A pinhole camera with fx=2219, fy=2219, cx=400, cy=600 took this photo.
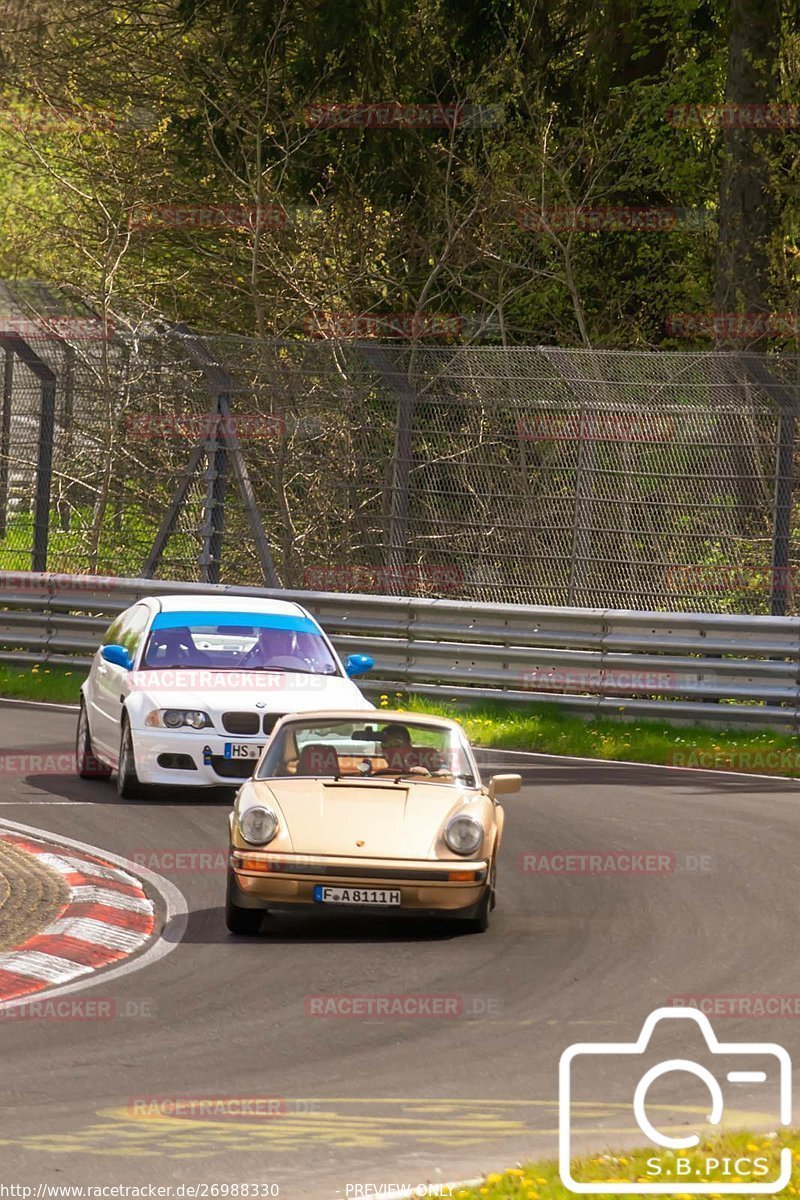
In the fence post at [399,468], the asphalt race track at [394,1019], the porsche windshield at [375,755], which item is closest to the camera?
the asphalt race track at [394,1019]

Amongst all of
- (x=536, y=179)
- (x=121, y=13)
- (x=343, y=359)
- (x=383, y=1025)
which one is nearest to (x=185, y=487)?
(x=343, y=359)

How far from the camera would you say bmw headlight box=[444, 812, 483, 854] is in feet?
36.6

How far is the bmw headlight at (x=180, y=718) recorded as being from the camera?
15188 millimetres

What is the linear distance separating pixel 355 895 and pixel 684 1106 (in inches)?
135

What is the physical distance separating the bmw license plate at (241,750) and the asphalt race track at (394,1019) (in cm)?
44

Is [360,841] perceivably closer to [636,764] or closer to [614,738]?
[636,764]

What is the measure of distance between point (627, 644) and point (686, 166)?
11858 millimetres

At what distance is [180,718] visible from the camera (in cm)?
1522

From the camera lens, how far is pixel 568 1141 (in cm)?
714

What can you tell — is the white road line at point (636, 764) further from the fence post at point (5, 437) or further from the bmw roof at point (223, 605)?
the fence post at point (5, 437)

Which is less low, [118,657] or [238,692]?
[118,657]

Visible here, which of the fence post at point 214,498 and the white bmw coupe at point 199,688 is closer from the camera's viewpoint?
the white bmw coupe at point 199,688

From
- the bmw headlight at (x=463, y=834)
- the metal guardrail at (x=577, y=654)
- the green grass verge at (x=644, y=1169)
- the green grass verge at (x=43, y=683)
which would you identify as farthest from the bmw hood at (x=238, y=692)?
the green grass verge at (x=644, y=1169)

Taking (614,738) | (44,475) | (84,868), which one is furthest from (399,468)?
(84,868)
